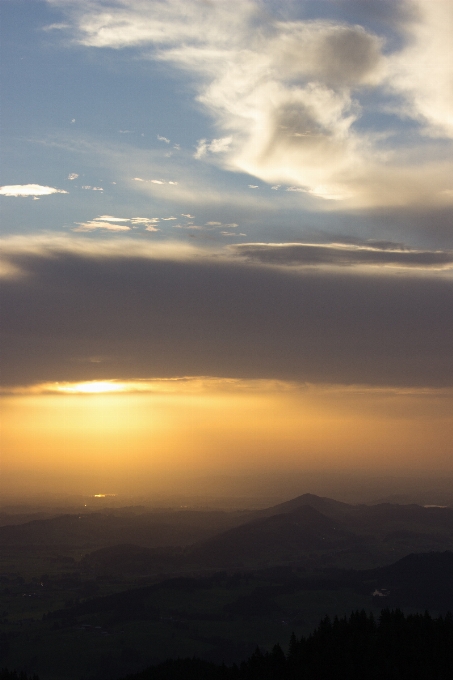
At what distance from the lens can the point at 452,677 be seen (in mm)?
158000

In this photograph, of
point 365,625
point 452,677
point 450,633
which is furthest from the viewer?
point 365,625

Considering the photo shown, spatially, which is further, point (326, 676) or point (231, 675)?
point (231, 675)

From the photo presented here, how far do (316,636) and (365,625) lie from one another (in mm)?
13490

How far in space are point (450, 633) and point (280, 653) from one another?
43.0 meters

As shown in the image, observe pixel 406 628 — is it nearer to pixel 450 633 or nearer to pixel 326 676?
pixel 450 633

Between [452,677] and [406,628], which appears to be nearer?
[452,677]

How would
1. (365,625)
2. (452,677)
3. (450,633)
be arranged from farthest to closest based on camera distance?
(365,625)
(450,633)
(452,677)

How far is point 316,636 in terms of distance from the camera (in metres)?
192

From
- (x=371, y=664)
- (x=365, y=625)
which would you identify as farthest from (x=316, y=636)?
(x=371, y=664)

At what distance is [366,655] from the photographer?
17088 cm

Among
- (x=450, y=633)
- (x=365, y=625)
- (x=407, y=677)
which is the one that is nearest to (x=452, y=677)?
(x=407, y=677)

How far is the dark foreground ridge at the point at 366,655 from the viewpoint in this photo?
164500 mm

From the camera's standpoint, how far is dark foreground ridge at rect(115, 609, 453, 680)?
164m

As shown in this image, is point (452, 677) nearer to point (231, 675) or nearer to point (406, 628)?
point (406, 628)
